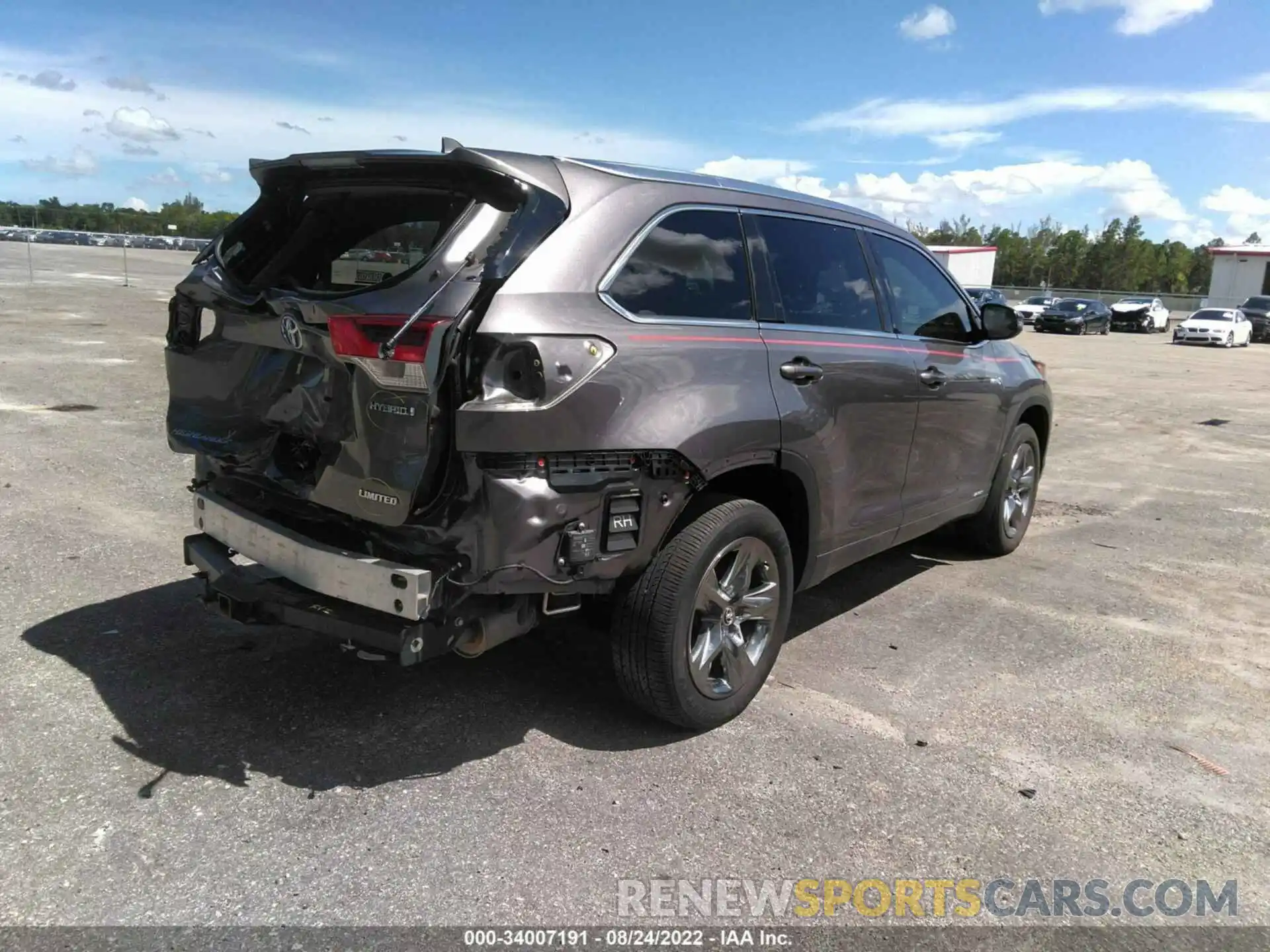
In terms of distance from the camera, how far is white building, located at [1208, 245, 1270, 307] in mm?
55719

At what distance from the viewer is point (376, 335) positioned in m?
2.87

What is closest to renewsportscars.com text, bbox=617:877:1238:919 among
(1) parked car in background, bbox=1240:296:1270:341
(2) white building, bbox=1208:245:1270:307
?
(1) parked car in background, bbox=1240:296:1270:341

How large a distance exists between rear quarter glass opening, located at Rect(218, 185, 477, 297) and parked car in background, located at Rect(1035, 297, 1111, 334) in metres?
39.4

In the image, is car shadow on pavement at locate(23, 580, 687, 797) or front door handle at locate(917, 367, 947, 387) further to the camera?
front door handle at locate(917, 367, 947, 387)

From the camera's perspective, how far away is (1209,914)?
2.74 m

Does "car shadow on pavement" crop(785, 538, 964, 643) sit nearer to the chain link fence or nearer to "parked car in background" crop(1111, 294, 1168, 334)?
"parked car in background" crop(1111, 294, 1168, 334)

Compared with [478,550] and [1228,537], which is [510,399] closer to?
[478,550]

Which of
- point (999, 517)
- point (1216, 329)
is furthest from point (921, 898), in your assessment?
point (1216, 329)

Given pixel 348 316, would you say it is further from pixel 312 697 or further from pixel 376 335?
pixel 312 697

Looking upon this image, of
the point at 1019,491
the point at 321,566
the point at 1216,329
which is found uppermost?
the point at 1216,329

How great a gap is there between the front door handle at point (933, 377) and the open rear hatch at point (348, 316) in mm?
2302

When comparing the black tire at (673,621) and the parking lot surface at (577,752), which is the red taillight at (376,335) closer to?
the black tire at (673,621)

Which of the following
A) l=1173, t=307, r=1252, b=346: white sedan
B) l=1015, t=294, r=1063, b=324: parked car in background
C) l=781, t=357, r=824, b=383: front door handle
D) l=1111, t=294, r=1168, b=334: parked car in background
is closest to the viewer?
l=781, t=357, r=824, b=383: front door handle

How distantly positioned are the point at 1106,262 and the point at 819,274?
8659 cm
